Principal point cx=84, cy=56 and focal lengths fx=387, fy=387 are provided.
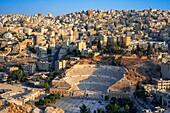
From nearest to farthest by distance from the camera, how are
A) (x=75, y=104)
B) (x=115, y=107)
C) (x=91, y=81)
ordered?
1. (x=115, y=107)
2. (x=75, y=104)
3. (x=91, y=81)

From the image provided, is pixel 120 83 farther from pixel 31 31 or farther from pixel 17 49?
pixel 31 31

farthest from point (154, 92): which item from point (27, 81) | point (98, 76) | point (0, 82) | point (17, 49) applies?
point (17, 49)

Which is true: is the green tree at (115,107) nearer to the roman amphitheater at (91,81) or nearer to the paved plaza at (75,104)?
the paved plaza at (75,104)

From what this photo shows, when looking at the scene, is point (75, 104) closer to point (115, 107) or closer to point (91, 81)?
point (115, 107)

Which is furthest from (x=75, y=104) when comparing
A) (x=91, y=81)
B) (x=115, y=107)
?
(x=91, y=81)

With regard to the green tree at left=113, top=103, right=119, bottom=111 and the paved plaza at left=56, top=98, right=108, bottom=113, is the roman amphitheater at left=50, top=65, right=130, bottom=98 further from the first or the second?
the green tree at left=113, top=103, right=119, bottom=111

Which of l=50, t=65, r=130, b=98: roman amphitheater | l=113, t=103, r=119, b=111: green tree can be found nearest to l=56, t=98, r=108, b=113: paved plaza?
l=50, t=65, r=130, b=98: roman amphitheater

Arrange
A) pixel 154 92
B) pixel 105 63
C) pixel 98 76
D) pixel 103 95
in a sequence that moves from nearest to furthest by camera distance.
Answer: pixel 154 92 < pixel 103 95 < pixel 98 76 < pixel 105 63
